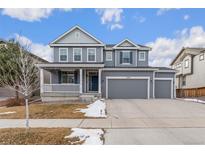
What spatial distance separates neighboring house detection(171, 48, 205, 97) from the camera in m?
27.3

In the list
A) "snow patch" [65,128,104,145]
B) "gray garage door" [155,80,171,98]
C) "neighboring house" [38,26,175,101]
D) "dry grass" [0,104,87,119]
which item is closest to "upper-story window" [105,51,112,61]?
"neighboring house" [38,26,175,101]

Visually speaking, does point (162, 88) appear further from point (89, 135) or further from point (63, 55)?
point (89, 135)

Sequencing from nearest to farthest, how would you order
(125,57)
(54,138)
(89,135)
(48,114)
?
(54,138) < (89,135) < (48,114) < (125,57)

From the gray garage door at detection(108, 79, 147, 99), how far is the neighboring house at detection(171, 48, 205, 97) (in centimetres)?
710

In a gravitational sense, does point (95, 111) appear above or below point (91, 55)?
below

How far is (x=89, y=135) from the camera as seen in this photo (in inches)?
→ 289

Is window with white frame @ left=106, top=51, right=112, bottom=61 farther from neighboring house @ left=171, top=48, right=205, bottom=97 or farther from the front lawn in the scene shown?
the front lawn

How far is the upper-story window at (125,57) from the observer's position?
24.4m

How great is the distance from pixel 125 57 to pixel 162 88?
17.8 ft

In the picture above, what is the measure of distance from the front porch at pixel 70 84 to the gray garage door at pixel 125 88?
161 cm

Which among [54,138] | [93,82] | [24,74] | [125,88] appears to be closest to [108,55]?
[93,82]
